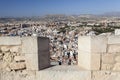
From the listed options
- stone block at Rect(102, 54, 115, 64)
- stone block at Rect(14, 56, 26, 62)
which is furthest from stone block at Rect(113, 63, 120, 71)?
stone block at Rect(14, 56, 26, 62)

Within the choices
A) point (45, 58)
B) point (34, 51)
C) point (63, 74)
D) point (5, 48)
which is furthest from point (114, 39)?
point (5, 48)

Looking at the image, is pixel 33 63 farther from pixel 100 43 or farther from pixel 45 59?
pixel 100 43

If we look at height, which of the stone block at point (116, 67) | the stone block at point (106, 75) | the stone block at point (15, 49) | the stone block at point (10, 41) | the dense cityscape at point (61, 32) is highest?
the stone block at point (10, 41)

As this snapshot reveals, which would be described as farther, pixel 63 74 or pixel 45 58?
pixel 45 58

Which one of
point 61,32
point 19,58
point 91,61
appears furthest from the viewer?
point 61,32

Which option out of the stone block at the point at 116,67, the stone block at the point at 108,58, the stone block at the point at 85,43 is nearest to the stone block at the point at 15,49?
the stone block at the point at 85,43

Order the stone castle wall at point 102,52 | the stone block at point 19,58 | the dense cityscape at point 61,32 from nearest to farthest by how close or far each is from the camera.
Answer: the stone castle wall at point 102,52, the stone block at point 19,58, the dense cityscape at point 61,32

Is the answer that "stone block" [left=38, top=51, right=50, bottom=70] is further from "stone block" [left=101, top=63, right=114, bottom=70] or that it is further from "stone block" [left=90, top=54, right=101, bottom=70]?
"stone block" [left=101, top=63, right=114, bottom=70]

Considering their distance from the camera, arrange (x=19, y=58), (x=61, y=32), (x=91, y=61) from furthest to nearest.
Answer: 1. (x=61, y=32)
2. (x=19, y=58)
3. (x=91, y=61)

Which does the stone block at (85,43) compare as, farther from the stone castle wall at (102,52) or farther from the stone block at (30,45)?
the stone block at (30,45)

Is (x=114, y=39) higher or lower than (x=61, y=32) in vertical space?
higher

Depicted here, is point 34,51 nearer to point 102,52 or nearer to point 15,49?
point 15,49

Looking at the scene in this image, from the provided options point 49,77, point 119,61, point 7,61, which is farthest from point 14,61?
point 119,61
